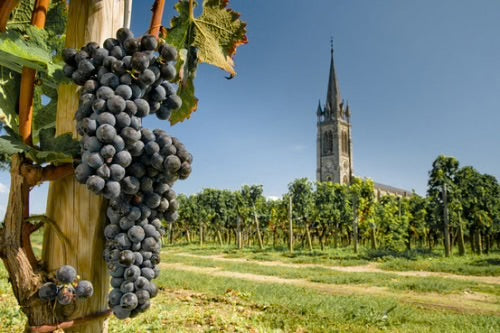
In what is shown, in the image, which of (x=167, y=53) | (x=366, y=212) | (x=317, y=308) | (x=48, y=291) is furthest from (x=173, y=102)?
(x=366, y=212)

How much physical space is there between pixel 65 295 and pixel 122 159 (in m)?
0.37

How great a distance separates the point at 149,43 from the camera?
951 mm

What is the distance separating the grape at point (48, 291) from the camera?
944 millimetres

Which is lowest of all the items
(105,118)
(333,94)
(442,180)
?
(105,118)

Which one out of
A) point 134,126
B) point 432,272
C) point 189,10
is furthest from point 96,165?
point 432,272

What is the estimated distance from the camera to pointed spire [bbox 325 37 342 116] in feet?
299

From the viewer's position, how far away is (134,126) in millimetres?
966

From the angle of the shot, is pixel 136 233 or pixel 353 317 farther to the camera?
pixel 353 317

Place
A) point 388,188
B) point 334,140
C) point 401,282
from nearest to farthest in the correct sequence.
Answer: point 401,282 < point 334,140 < point 388,188

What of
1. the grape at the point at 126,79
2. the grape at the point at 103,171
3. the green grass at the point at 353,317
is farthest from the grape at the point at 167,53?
the green grass at the point at 353,317

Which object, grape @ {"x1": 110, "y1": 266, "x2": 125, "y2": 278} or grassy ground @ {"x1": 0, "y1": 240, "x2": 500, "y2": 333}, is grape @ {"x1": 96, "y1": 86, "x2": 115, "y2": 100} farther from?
grassy ground @ {"x1": 0, "y1": 240, "x2": 500, "y2": 333}

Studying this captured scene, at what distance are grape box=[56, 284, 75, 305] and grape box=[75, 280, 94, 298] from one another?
0.06ft

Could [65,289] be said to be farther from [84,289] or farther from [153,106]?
[153,106]

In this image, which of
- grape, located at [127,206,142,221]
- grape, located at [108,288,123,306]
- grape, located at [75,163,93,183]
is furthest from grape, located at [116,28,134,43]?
grape, located at [108,288,123,306]
